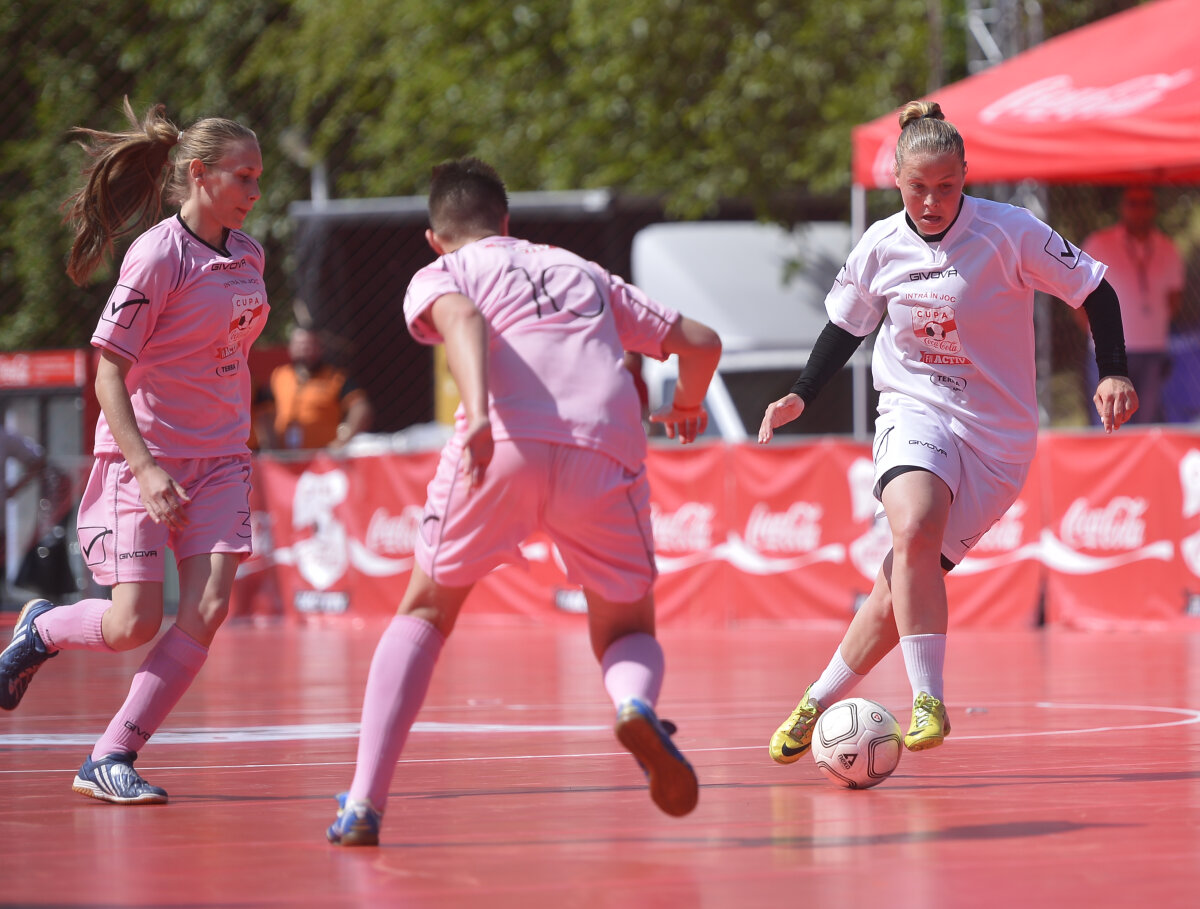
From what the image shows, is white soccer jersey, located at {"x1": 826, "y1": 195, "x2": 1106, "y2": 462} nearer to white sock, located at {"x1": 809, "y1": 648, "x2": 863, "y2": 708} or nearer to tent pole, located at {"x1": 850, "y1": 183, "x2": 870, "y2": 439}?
white sock, located at {"x1": 809, "y1": 648, "x2": 863, "y2": 708}

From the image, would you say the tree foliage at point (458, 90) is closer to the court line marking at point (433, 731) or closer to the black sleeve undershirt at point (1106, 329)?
the court line marking at point (433, 731)

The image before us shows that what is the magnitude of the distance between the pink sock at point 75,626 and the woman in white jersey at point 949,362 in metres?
2.11

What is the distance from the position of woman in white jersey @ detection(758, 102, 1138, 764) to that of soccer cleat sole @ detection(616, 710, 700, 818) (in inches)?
61.5

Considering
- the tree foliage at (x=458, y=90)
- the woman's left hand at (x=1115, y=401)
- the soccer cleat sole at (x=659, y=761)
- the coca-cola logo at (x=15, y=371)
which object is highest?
the tree foliage at (x=458, y=90)

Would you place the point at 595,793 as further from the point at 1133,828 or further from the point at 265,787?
the point at 1133,828

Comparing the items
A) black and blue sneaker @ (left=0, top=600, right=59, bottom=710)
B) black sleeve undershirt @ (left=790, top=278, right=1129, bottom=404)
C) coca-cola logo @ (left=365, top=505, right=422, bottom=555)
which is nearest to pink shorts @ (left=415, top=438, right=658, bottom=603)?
black sleeve undershirt @ (left=790, top=278, right=1129, bottom=404)

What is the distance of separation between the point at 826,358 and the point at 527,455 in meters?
1.92

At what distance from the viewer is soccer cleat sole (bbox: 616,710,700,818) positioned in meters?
A: 4.25

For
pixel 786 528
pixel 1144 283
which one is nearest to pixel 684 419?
pixel 786 528

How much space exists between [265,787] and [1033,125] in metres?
8.84

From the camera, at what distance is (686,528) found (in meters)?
14.6

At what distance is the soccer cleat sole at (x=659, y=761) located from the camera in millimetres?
4250

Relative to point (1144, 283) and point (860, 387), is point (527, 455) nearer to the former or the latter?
point (1144, 283)

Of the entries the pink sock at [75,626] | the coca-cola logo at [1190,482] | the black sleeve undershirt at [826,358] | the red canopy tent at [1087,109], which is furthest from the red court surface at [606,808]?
the red canopy tent at [1087,109]
